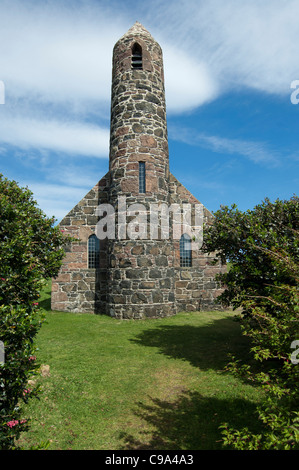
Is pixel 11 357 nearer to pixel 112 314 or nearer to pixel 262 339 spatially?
pixel 262 339

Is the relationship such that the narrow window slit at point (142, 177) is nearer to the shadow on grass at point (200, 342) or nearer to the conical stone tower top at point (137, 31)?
the shadow on grass at point (200, 342)

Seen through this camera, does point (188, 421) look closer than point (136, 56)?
Yes

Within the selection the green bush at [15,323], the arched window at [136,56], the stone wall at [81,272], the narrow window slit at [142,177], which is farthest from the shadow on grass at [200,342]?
the arched window at [136,56]

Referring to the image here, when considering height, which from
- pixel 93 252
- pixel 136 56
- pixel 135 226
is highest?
pixel 136 56

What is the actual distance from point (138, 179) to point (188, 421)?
1224cm

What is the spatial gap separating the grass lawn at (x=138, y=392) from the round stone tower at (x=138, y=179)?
3.02m

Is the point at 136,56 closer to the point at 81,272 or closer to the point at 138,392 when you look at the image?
the point at 81,272

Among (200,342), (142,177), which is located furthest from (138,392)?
(142,177)

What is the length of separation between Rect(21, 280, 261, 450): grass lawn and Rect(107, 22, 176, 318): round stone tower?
3.02 meters

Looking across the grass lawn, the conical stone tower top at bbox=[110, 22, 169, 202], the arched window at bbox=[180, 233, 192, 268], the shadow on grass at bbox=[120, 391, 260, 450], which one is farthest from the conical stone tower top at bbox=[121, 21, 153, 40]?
the shadow on grass at bbox=[120, 391, 260, 450]

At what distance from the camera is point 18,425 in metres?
4.35

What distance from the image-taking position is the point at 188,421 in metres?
6.31

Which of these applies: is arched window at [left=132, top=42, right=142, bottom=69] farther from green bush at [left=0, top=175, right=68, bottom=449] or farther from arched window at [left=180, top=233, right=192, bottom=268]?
green bush at [left=0, top=175, right=68, bottom=449]

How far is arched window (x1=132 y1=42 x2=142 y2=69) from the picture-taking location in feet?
56.6
